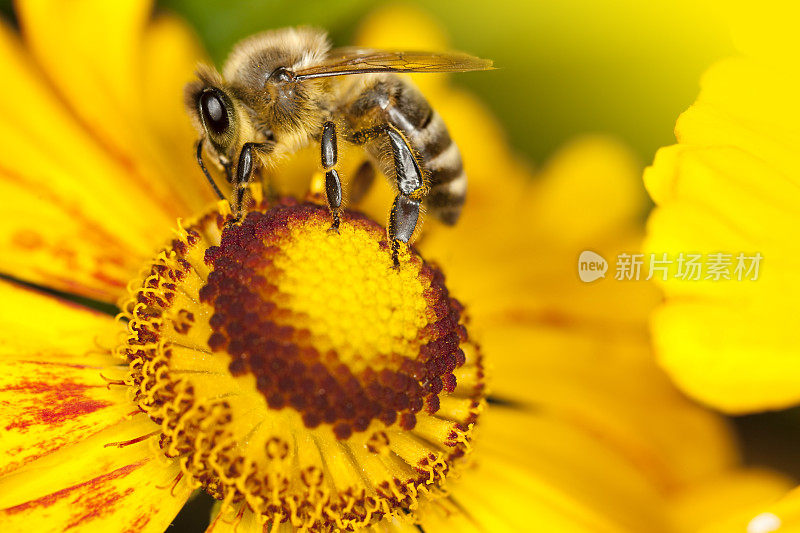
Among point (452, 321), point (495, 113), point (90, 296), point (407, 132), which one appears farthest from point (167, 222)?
point (495, 113)

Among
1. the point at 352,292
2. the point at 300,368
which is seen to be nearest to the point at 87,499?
the point at 300,368

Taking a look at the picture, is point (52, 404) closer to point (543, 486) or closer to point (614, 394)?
point (543, 486)

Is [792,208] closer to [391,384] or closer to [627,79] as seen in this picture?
[391,384]

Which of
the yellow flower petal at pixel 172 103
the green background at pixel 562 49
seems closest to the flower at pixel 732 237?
the green background at pixel 562 49

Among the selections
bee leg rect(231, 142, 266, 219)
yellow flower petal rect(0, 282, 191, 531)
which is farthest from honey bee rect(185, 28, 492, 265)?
yellow flower petal rect(0, 282, 191, 531)

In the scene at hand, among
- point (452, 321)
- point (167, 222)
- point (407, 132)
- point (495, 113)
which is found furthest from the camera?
point (495, 113)

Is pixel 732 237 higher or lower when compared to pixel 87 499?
higher

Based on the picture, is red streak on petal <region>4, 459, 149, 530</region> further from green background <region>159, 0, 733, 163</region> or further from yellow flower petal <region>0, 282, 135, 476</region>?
green background <region>159, 0, 733, 163</region>
